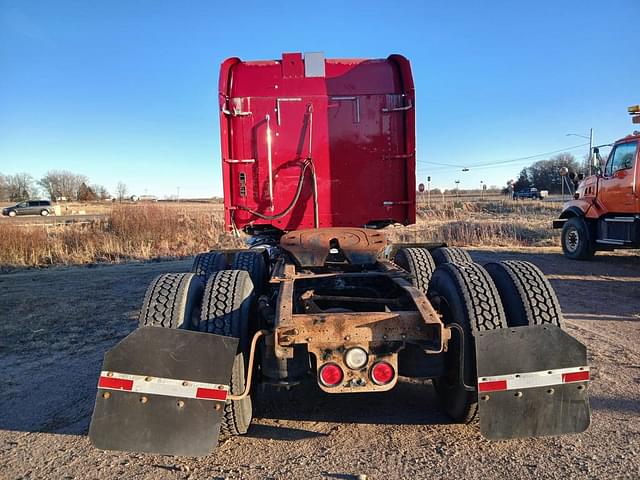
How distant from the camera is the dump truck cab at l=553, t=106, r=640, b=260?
10.1 metres

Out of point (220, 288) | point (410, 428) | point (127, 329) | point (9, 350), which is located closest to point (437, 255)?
point (410, 428)

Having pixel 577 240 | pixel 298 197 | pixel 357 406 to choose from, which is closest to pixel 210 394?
pixel 357 406

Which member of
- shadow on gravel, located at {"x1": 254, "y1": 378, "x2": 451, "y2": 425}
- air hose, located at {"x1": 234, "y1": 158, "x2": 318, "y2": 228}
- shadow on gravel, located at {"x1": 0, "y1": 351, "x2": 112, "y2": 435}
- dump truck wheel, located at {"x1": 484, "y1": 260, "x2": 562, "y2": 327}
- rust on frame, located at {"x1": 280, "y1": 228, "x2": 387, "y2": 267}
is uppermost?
air hose, located at {"x1": 234, "y1": 158, "x2": 318, "y2": 228}

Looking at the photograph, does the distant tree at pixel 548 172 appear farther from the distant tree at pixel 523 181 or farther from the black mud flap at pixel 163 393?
the black mud flap at pixel 163 393

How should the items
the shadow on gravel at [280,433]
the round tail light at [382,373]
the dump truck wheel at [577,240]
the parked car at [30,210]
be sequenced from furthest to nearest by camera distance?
the parked car at [30,210] → the dump truck wheel at [577,240] → the shadow on gravel at [280,433] → the round tail light at [382,373]

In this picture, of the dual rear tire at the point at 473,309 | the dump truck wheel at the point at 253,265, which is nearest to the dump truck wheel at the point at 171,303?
the dump truck wheel at the point at 253,265

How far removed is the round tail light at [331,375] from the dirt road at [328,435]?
1.71 feet

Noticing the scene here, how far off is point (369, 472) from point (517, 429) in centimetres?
91

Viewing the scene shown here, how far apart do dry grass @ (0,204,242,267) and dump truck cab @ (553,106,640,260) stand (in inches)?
420

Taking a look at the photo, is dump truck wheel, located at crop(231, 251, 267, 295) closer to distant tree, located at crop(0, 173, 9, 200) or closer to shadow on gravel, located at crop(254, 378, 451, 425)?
shadow on gravel, located at crop(254, 378, 451, 425)

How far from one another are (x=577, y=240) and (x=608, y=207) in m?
1.23

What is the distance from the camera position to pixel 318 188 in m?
5.80

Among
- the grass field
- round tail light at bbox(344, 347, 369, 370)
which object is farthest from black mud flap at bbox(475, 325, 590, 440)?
the grass field

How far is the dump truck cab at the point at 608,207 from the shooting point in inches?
397
